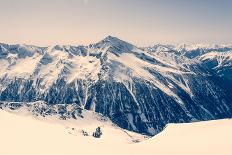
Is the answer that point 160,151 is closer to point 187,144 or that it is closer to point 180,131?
point 187,144

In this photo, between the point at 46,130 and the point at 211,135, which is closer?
the point at 46,130

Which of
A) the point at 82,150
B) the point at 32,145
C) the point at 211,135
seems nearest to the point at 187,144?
the point at 211,135

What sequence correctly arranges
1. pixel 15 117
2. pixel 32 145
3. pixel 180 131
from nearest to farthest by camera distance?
pixel 32 145
pixel 15 117
pixel 180 131

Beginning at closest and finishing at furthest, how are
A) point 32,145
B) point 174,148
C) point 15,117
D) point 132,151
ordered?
point 32,145 → point 132,151 → point 174,148 → point 15,117

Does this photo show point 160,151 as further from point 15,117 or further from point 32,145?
point 15,117

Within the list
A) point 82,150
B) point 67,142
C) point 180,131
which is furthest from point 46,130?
point 180,131

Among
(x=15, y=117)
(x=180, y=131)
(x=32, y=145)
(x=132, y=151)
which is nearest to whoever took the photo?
(x=32, y=145)
